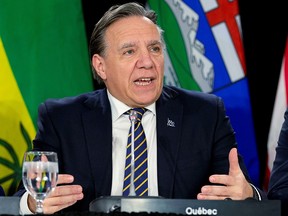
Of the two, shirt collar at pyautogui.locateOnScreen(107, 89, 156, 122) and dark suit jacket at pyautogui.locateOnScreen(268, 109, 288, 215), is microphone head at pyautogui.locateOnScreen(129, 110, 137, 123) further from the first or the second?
dark suit jacket at pyautogui.locateOnScreen(268, 109, 288, 215)


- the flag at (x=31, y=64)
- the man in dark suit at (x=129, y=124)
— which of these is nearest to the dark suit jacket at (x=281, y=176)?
the man in dark suit at (x=129, y=124)

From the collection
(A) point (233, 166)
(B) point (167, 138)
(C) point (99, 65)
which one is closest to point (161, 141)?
(B) point (167, 138)

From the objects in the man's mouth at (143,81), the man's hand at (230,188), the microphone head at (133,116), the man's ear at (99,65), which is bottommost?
the man's hand at (230,188)

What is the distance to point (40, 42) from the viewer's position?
3344mm

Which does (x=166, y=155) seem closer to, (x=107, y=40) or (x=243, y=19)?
(x=107, y=40)

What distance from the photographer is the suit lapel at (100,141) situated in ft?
8.70

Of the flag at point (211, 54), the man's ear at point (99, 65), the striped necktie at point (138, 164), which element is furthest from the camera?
the flag at point (211, 54)

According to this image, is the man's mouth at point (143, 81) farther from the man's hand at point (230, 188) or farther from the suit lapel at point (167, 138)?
the man's hand at point (230, 188)

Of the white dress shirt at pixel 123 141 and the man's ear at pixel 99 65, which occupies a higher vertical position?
the man's ear at pixel 99 65

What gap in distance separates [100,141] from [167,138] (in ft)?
0.95

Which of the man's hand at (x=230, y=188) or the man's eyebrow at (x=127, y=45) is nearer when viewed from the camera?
the man's hand at (x=230, y=188)

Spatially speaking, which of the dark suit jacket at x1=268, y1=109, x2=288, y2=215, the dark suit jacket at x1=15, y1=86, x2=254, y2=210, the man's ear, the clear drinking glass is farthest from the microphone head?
the clear drinking glass

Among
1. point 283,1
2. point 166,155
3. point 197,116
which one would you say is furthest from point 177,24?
point 166,155

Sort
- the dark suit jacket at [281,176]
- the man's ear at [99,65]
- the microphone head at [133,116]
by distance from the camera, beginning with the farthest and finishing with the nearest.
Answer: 1. the man's ear at [99,65]
2. the microphone head at [133,116]
3. the dark suit jacket at [281,176]
